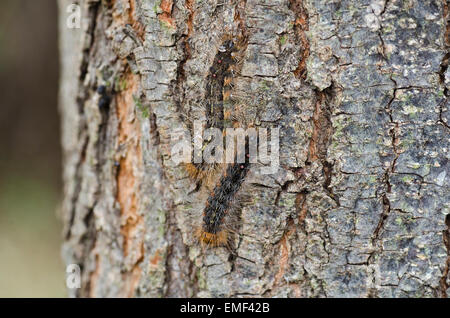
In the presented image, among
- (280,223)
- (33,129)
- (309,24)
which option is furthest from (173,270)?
(33,129)

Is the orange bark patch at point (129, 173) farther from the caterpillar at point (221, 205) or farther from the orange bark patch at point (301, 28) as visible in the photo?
the orange bark patch at point (301, 28)

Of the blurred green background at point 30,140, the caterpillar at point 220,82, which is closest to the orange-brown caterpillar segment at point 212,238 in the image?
the caterpillar at point 220,82

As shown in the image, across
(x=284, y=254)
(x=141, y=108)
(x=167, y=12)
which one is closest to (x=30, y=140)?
(x=141, y=108)

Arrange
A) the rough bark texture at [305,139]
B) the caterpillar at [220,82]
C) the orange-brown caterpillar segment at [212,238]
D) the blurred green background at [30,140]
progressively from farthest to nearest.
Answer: the blurred green background at [30,140] < the orange-brown caterpillar segment at [212,238] < the caterpillar at [220,82] < the rough bark texture at [305,139]

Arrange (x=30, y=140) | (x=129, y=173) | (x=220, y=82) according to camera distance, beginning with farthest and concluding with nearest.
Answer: (x=30, y=140)
(x=129, y=173)
(x=220, y=82)

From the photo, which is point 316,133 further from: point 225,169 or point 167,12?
point 167,12

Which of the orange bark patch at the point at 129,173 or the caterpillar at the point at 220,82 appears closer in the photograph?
the caterpillar at the point at 220,82

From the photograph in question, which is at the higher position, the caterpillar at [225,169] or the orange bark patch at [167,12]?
the orange bark patch at [167,12]
